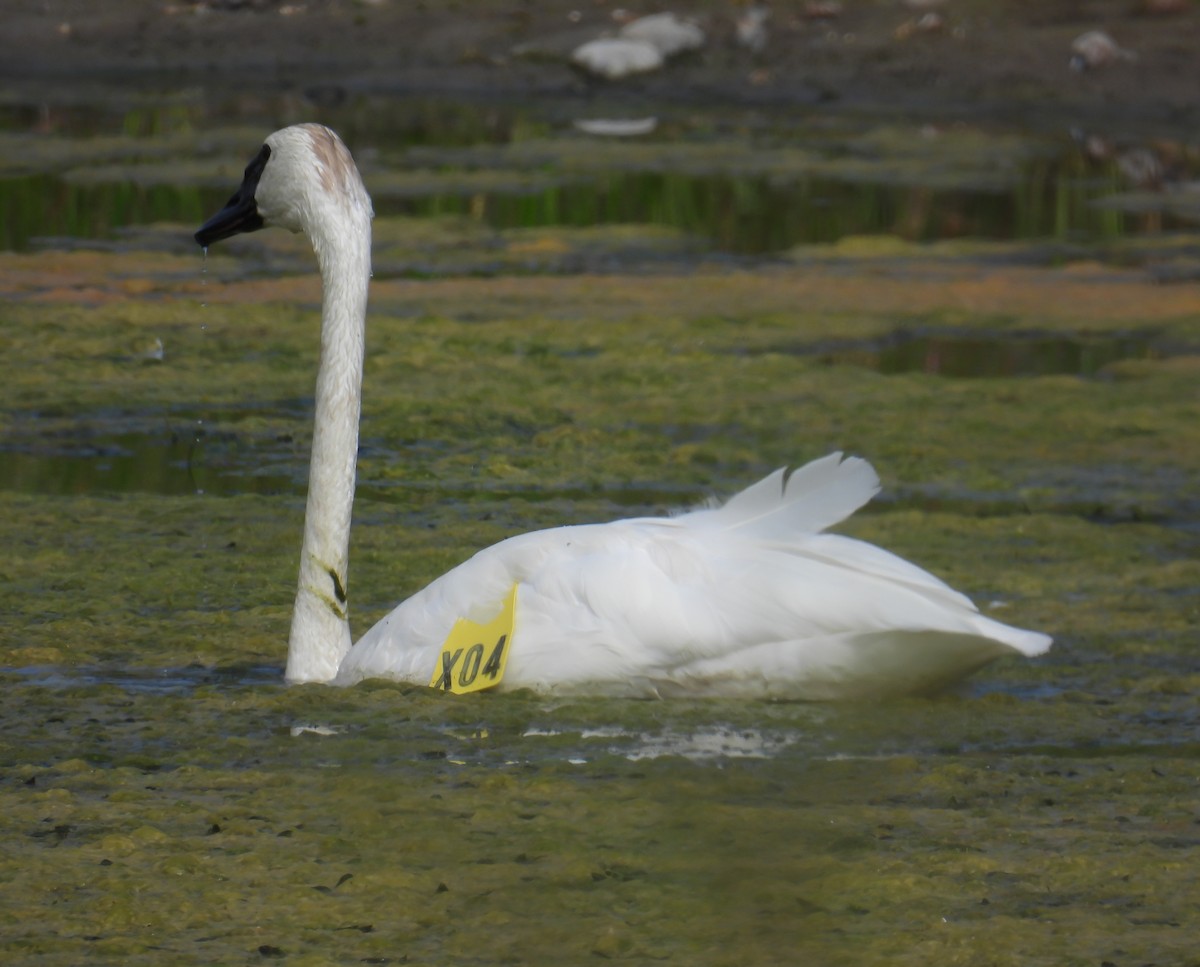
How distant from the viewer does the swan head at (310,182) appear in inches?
171

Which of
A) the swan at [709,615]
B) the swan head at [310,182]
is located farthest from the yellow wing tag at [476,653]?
the swan head at [310,182]

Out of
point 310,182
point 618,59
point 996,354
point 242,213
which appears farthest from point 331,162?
point 618,59

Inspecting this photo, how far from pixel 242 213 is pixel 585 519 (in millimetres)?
1328

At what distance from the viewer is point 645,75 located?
60.1 feet

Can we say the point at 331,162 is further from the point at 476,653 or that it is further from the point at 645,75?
the point at 645,75

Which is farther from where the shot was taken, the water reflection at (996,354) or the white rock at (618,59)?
the white rock at (618,59)

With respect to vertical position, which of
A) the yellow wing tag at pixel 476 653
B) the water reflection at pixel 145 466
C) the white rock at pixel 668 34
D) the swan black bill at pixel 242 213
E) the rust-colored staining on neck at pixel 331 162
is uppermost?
the white rock at pixel 668 34

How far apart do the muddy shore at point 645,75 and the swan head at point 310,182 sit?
39.0 ft

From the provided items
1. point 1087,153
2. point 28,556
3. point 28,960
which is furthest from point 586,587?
point 1087,153

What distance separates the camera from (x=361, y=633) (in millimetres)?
4598

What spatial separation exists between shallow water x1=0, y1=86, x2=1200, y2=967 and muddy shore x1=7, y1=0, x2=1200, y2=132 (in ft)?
15.9

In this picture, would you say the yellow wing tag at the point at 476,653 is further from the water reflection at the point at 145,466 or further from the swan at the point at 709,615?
the water reflection at the point at 145,466

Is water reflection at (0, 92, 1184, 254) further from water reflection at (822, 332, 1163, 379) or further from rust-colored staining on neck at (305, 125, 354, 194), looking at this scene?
rust-colored staining on neck at (305, 125, 354, 194)

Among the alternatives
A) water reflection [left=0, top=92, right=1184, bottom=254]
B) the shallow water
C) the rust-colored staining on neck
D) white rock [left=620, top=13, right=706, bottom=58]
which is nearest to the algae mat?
the shallow water
